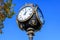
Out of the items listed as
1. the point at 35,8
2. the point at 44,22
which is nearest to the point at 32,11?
the point at 35,8

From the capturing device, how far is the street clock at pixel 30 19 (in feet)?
21.4

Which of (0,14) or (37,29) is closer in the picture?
(37,29)

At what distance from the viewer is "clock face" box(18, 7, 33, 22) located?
655 cm

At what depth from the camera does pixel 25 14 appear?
664cm

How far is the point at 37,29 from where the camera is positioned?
22.2ft

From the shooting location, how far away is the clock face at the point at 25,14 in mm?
6555

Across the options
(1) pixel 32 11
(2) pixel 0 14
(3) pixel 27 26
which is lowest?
(3) pixel 27 26

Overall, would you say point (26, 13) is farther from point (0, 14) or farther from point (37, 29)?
point (0, 14)

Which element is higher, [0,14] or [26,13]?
[0,14]

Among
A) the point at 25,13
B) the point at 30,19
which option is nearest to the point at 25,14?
the point at 25,13

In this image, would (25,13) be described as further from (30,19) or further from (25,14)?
(30,19)

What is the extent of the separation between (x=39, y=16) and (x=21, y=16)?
0.59 meters

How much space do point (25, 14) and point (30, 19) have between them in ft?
0.85

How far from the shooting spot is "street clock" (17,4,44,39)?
21.4 ft
